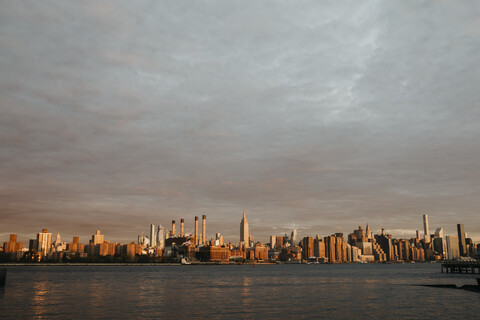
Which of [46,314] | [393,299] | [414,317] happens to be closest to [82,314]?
[46,314]

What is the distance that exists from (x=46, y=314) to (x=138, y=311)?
10.5 metres

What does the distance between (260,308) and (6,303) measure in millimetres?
35870

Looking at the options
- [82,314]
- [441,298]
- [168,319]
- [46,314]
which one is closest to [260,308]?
[168,319]

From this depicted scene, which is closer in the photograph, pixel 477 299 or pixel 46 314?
pixel 46 314

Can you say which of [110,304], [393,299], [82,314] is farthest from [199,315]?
[393,299]

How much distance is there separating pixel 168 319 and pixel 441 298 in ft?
155

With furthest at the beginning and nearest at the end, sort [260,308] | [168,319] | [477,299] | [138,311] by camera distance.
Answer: [477,299]
[260,308]
[138,311]
[168,319]

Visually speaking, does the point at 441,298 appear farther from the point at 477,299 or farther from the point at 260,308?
the point at 260,308

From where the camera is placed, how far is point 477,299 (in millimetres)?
64250

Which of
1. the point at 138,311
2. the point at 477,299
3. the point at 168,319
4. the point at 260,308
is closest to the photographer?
the point at 168,319

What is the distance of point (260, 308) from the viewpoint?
5425cm

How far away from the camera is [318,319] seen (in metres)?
45.1

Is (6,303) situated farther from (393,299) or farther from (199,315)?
(393,299)

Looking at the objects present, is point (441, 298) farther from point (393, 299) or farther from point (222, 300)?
point (222, 300)
